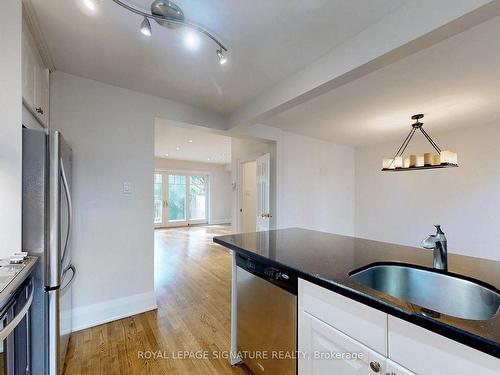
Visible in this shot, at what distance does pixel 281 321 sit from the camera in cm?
132

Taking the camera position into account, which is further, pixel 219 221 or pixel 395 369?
pixel 219 221

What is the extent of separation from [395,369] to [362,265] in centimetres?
49

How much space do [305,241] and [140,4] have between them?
1899 mm

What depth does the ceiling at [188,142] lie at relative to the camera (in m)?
4.53

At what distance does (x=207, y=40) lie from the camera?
5.60 feet

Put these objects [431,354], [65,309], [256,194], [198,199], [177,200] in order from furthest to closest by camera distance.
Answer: [198,199], [177,200], [256,194], [65,309], [431,354]

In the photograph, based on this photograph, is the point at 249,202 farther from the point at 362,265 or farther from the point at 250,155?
the point at 362,265

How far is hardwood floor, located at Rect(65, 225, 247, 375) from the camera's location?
173 cm

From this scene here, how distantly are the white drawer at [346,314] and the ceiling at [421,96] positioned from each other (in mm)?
1941

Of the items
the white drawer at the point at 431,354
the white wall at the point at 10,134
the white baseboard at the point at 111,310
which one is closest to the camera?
the white drawer at the point at 431,354

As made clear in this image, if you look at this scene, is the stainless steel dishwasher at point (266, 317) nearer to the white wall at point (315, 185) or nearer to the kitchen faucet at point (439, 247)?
the kitchen faucet at point (439, 247)

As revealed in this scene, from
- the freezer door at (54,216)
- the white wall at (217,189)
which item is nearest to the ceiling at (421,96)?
the freezer door at (54,216)

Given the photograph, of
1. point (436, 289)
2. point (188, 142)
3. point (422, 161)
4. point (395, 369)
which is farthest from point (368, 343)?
point (188, 142)

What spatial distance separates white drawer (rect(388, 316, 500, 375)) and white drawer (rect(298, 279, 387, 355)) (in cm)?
4
